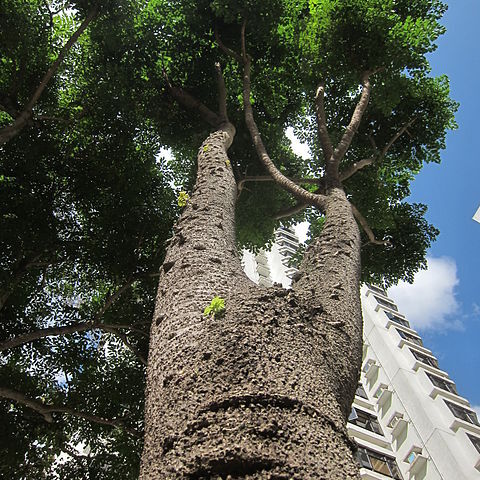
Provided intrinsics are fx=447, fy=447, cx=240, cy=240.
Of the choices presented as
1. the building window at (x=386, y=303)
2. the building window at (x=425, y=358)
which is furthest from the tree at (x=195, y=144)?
the building window at (x=386, y=303)

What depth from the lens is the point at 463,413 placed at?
24891mm

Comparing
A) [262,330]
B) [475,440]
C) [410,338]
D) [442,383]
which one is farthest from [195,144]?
[410,338]

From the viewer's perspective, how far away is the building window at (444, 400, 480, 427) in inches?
965

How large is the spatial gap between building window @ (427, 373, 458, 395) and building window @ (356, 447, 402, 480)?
6333mm

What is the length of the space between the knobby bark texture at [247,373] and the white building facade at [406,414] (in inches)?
670

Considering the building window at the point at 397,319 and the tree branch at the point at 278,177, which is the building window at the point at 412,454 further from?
the tree branch at the point at 278,177

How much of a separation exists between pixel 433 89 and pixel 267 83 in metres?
3.60

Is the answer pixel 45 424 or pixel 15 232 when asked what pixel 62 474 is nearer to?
pixel 45 424

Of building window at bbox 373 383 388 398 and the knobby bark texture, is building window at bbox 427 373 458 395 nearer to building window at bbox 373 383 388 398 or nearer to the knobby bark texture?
building window at bbox 373 383 388 398

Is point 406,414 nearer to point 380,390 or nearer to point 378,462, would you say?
point 380,390

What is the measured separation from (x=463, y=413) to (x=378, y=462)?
21.8ft

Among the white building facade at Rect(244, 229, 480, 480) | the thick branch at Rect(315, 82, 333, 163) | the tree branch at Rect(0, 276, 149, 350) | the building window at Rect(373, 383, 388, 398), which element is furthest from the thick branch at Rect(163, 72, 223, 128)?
the building window at Rect(373, 383, 388, 398)

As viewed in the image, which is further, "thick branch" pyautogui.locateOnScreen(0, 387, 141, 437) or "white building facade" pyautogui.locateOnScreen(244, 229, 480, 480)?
A: "white building facade" pyautogui.locateOnScreen(244, 229, 480, 480)

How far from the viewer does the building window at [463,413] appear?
24516mm
